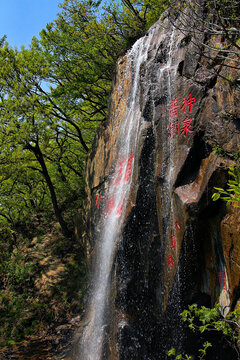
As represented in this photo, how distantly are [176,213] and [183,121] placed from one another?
1.95 m

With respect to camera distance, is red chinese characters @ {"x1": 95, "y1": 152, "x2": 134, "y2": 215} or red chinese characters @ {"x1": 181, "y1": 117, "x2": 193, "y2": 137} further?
red chinese characters @ {"x1": 95, "y1": 152, "x2": 134, "y2": 215}

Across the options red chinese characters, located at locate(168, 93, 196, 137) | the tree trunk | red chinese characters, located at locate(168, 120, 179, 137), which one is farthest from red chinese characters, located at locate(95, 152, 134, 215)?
the tree trunk

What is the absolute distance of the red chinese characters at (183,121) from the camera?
5395 mm

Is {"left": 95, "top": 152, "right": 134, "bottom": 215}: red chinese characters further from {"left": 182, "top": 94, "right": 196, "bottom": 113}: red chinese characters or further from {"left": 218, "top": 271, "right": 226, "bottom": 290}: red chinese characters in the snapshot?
{"left": 218, "top": 271, "right": 226, "bottom": 290}: red chinese characters

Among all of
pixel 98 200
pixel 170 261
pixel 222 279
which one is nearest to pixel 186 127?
pixel 170 261

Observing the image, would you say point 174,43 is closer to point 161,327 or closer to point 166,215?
point 166,215

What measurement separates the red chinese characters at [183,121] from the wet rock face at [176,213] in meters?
0.02

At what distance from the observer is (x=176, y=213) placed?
5309mm

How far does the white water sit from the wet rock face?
1.80ft

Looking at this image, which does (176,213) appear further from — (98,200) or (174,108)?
(98,200)

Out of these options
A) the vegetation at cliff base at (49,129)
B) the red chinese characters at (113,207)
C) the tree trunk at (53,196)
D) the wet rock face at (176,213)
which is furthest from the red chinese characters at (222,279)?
the tree trunk at (53,196)

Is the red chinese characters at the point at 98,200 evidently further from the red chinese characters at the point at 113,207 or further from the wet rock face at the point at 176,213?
the wet rock face at the point at 176,213

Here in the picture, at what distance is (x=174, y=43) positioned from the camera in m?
6.38

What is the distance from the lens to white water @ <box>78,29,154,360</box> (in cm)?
648
